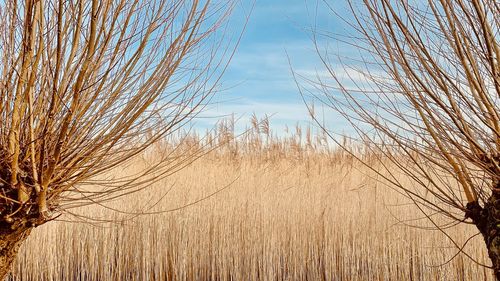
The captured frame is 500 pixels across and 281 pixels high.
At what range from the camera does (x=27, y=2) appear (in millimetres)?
1208

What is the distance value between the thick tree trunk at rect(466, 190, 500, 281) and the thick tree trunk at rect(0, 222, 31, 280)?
1.45 meters

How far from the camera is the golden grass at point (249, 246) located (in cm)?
279

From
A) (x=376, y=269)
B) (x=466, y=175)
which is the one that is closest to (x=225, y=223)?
(x=376, y=269)

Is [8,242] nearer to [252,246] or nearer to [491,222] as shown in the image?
[491,222]

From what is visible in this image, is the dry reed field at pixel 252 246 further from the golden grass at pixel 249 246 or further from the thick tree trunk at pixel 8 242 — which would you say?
the thick tree trunk at pixel 8 242

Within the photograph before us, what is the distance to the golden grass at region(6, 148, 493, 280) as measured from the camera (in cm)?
279

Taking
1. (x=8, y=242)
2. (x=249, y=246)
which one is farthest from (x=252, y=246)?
(x=8, y=242)

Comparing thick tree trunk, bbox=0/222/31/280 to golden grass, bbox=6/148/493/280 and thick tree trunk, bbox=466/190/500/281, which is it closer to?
golden grass, bbox=6/148/493/280

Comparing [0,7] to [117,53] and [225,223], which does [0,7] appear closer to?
[117,53]

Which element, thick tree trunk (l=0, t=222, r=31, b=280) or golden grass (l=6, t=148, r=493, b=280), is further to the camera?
golden grass (l=6, t=148, r=493, b=280)

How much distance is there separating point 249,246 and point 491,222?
1.73 m

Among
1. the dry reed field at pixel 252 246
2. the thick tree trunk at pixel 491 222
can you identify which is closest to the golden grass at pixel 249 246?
the dry reed field at pixel 252 246

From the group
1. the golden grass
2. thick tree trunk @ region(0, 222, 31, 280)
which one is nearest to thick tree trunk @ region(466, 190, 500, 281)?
the golden grass

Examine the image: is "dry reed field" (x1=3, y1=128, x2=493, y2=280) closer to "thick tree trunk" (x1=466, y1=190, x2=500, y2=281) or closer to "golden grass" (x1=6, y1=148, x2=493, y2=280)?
"golden grass" (x1=6, y1=148, x2=493, y2=280)
